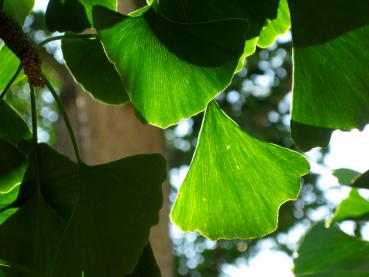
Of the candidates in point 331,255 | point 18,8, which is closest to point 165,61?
point 18,8

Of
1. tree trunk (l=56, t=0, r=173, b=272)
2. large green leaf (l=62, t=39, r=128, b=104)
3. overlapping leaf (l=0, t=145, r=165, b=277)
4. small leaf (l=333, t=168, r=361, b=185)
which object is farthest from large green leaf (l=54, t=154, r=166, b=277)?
tree trunk (l=56, t=0, r=173, b=272)

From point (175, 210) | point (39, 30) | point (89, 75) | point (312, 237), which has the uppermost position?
point (89, 75)

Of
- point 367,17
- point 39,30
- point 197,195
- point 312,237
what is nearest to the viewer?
point 367,17

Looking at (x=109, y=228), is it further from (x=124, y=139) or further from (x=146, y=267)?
(x=124, y=139)

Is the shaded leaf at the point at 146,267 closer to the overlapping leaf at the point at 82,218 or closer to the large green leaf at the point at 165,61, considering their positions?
the overlapping leaf at the point at 82,218

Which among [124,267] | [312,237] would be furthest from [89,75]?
[312,237]

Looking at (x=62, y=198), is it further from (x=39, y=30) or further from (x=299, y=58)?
(x=39, y=30)
